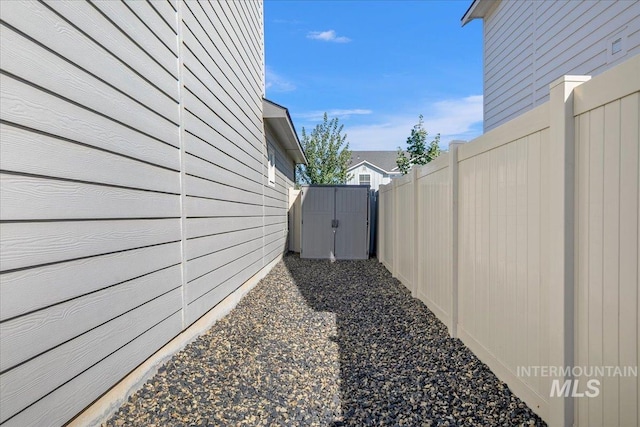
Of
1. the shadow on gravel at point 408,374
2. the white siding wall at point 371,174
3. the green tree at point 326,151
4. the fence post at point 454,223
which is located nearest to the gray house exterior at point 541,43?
the fence post at point 454,223

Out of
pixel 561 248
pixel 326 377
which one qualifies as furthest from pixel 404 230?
pixel 561 248

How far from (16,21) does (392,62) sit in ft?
50.3

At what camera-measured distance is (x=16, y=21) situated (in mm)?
1546

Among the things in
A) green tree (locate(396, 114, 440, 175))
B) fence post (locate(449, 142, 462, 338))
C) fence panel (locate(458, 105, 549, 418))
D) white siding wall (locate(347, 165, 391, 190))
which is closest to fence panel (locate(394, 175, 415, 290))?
fence post (locate(449, 142, 462, 338))

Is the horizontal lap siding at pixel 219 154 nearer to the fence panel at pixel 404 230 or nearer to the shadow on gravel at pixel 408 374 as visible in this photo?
the shadow on gravel at pixel 408 374

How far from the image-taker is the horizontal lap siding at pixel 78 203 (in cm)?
154

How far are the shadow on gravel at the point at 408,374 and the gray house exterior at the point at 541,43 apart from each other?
139 inches

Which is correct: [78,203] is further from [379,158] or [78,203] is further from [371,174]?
[379,158]

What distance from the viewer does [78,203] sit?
1914 millimetres

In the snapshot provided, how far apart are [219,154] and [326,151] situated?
17038mm

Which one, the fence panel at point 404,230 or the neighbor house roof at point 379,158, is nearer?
the fence panel at point 404,230

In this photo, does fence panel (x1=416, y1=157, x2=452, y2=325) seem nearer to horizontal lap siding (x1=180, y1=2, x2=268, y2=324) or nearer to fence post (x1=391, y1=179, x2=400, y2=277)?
fence post (x1=391, y1=179, x2=400, y2=277)

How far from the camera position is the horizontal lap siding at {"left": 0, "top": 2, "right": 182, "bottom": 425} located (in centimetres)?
154

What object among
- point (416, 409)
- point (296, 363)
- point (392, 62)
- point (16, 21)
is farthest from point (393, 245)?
point (392, 62)
